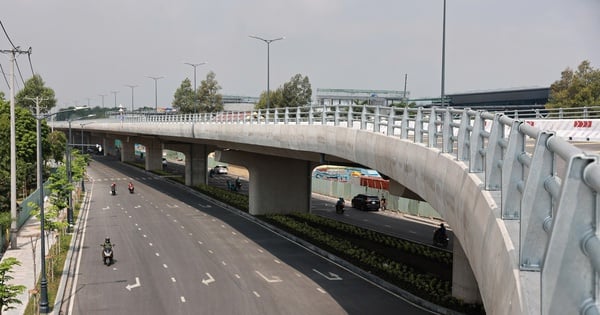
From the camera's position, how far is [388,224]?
44.8 meters

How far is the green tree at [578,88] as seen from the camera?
52156mm

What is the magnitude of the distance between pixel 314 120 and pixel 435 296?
10237 millimetres

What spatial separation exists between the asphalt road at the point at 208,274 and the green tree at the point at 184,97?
2967 inches

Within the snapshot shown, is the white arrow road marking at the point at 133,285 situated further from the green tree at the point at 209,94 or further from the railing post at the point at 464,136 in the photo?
the green tree at the point at 209,94

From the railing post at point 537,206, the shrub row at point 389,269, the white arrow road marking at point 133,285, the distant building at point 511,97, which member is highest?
the distant building at point 511,97

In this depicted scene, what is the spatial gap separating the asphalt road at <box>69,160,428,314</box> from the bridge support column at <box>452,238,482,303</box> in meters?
1.97

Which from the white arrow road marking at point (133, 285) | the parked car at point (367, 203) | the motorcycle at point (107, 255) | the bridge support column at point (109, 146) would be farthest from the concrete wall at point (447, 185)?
the bridge support column at point (109, 146)

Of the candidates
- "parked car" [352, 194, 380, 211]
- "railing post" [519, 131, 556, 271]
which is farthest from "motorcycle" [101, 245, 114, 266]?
"railing post" [519, 131, 556, 271]

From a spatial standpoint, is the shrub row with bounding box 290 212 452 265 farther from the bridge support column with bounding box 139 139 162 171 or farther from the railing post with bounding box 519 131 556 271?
the bridge support column with bounding box 139 139 162 171

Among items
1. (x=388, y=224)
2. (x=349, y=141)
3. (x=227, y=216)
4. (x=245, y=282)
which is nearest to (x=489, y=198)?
(x=349, y=141)

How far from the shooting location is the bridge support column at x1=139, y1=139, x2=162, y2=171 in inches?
3600

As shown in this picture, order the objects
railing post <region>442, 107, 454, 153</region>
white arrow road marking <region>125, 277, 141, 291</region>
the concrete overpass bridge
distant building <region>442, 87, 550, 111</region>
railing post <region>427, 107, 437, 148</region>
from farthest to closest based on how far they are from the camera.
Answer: distant building <region>442, 87, 550, 111</region> < white arrow road marking <region>125, 277, 141, 291</region> < railing post <region>427, 107, 437, 148</region> < railing post <region>442, 107, 454, 153</region> < the concrete overpass bridge

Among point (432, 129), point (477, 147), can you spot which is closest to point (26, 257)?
point (432, 129)

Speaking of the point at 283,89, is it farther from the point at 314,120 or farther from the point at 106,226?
the point at 314,120
